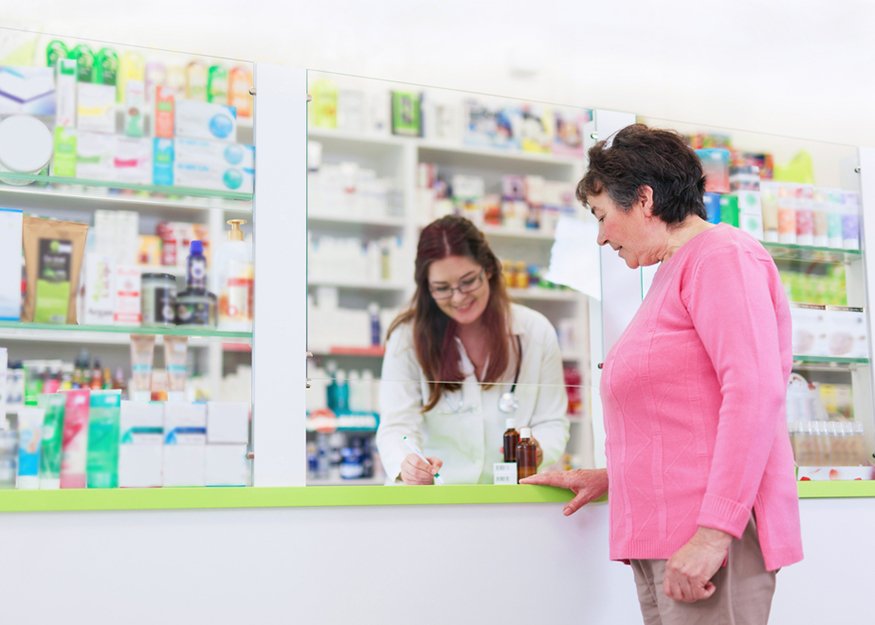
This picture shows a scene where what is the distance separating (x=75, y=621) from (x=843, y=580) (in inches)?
81.8

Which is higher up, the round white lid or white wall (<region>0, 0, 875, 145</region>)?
white wall (<region>0, 0, 875, 145</region>)

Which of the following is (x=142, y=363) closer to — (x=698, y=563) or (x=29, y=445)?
(x=29, y=445)

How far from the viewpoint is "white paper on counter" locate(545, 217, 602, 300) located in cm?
307

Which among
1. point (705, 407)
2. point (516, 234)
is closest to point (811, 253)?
point (516, 234)

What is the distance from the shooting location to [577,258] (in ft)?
10.6

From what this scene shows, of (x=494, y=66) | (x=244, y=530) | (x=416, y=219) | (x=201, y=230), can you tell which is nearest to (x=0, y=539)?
(x=244, y=530)

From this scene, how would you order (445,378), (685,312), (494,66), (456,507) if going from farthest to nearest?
(494,66) < (445,378) < (456,507) < (685,312)

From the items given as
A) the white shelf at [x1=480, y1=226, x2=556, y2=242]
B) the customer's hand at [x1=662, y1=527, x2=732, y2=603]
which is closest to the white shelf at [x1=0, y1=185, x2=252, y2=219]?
the white shelf at [x1=480, y1=226, x2=556, y2=242]

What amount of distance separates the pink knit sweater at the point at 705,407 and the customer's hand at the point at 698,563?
0.03 m

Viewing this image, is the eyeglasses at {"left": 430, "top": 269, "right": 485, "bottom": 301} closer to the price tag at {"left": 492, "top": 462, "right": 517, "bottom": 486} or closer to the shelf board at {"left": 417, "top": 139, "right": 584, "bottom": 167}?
the shelf board at {"left": 417, "top": 139, "right": 584, "bottom": 167}

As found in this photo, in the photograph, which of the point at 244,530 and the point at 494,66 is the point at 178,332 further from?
the point at 494,66

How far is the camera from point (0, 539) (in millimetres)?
2100

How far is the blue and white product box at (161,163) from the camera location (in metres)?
2.58

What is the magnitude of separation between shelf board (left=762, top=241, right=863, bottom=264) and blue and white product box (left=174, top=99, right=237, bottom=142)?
183 centimetres
